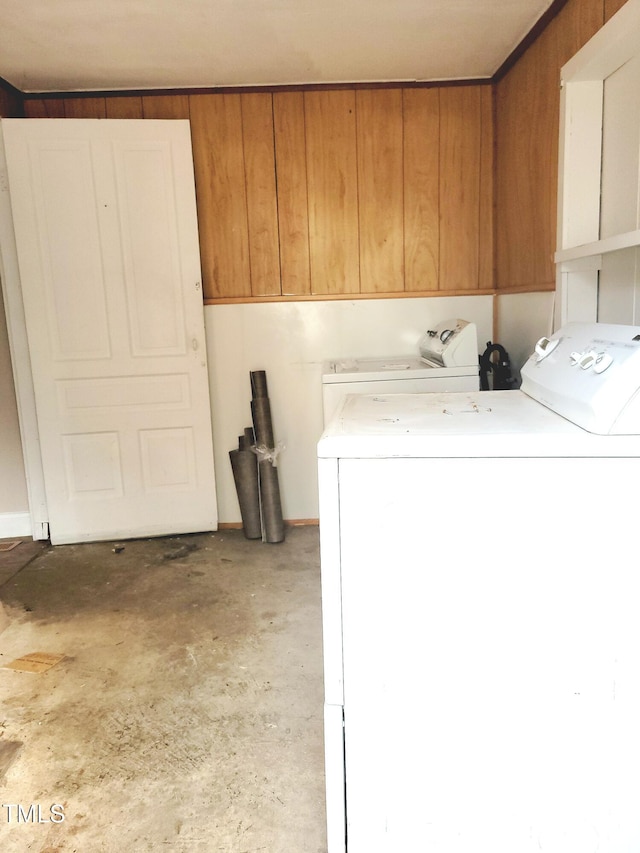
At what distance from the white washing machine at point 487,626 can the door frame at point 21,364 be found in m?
2.46

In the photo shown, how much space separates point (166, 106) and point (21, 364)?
4.85 ft

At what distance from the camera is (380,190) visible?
314 centimetres

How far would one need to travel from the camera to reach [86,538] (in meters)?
3.21

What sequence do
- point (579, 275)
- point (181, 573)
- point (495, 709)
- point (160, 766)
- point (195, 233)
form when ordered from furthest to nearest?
1. point (195, 233)
2. point (181, 573)
3. point (579, 275)
4. point (160, 766)
5. point (495, 709)

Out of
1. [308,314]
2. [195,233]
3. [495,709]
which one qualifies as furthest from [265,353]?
[495,709]

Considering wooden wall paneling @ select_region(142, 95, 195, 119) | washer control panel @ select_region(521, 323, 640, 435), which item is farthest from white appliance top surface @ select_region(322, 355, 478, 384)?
wooden wall paneling @ select_region(142, 95, 195, 119)

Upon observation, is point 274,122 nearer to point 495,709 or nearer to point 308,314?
point 308,314

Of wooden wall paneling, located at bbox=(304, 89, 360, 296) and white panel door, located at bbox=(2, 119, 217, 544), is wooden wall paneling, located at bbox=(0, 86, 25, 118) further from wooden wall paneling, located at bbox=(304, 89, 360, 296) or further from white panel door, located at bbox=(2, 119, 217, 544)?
wooden wall paneling, located at bbox=(304, 89, 360, 296)

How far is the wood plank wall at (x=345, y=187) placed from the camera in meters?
3.06

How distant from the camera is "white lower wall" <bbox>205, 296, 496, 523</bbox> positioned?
3227mm

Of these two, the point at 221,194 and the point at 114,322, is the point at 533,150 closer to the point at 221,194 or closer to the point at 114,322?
the point at 221,194

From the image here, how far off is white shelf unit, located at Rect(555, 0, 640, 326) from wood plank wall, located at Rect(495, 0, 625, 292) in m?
0.16

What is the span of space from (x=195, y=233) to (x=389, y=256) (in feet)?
3.25

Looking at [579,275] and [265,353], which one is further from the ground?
[579,275]
